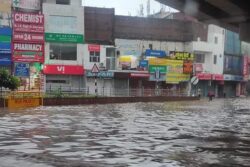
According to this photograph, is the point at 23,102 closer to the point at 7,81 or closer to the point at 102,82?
the point at 7,81

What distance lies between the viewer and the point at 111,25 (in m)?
56.0

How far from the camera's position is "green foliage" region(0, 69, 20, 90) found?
31.4m

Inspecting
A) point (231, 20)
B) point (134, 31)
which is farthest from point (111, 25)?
point (231, 20)

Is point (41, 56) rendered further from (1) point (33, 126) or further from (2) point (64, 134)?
(2) point (64, 134)

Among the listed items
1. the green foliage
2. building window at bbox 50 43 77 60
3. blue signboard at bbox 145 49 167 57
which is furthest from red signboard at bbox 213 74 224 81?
the green foliage

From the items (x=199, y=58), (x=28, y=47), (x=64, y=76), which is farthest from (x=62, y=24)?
(x=199, y=58)

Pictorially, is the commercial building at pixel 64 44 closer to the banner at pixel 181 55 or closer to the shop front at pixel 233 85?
the banner at pixel 181 55

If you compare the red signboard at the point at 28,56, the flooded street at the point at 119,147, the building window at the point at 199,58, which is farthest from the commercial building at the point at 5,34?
the flooded street at the point at 119,147

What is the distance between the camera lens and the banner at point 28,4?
48.8 meters

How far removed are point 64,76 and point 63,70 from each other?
0.86m

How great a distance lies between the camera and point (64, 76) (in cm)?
5238

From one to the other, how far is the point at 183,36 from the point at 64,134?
168 ft

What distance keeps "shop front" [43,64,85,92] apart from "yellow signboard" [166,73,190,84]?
13131mm

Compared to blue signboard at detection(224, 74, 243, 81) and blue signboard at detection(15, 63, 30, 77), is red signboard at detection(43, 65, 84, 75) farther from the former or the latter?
blue signboard at detection(224, 74, 243, 81)
